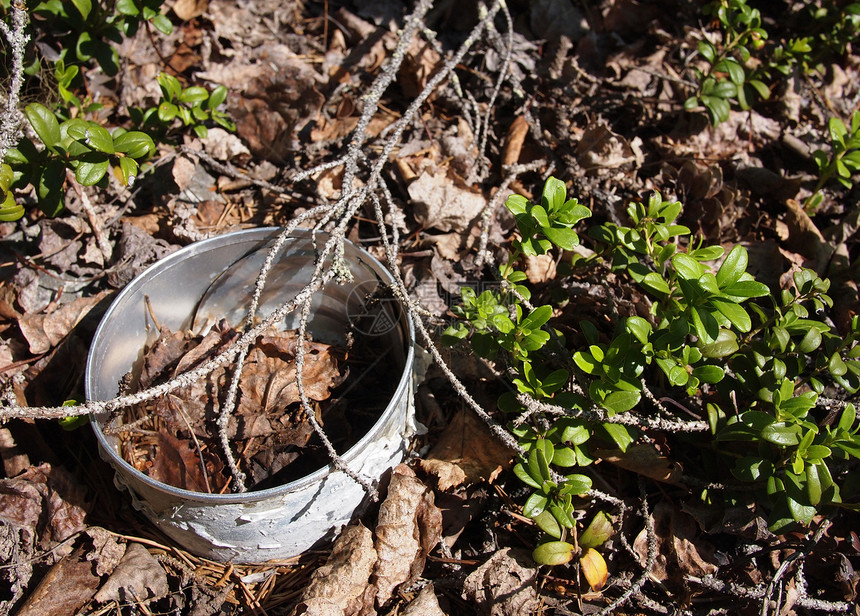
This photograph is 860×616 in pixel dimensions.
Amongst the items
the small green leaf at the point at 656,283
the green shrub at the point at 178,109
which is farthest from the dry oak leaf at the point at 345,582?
the green shrub at the point at 178,109

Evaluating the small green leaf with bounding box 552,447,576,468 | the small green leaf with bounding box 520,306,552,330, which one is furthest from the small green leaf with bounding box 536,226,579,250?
the small green leaf with bounding box 552,447,576,468

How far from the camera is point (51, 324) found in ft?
7.54

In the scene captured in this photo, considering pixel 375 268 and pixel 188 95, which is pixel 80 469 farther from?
pixel 188 95

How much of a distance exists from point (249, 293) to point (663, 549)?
5.92 ft

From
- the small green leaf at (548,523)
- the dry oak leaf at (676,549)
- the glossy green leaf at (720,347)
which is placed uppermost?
the glossy green leaf at (720,347)

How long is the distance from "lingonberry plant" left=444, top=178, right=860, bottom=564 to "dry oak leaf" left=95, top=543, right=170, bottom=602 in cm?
121

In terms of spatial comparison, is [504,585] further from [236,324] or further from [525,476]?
[236,324]

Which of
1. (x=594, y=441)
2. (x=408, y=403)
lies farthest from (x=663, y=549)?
(x=408, y=403)

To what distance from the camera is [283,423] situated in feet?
7.07

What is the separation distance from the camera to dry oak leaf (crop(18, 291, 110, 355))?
7.41 feet

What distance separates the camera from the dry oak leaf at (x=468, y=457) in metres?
2.08

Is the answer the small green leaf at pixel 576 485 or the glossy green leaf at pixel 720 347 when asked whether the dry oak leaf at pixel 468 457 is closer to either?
the small green leaf at pixel 576 485

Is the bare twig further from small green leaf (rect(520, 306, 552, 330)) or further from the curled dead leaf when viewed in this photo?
the curled dead leaf

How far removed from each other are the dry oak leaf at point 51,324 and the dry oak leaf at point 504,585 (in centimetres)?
176
